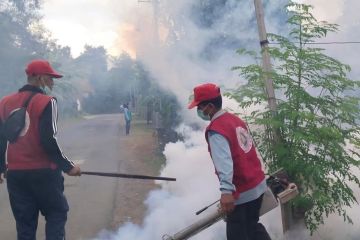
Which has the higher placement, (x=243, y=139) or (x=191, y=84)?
(x=191, y=84)

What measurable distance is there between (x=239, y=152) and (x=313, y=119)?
137 centimetres

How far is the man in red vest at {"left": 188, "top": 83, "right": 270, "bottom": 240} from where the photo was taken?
330 cm

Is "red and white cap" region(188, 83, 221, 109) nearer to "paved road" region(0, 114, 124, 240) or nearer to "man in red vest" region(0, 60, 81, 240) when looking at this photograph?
"man in red vest" region(0, 60, 81, 240)

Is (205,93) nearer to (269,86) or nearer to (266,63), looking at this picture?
(269,86)

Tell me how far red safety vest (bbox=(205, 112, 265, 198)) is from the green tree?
3.71 ft

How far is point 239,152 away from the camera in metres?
3.41

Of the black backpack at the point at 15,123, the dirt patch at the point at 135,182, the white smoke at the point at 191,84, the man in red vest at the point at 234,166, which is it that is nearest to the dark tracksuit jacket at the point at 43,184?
the black backpack at the point at 15,123

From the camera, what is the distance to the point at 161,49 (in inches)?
529

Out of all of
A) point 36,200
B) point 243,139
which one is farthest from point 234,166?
point 36,200

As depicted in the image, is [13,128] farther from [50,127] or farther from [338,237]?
[338,237]

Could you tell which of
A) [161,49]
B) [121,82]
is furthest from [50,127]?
[121,82]

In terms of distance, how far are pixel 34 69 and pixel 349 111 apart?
10.3ft

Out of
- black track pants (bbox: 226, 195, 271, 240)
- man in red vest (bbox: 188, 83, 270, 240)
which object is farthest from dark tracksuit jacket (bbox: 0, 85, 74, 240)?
black track pants (bbox: 226, 195, 271, 240)

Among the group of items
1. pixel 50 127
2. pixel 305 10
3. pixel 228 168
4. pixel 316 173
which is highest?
pixel 305 10
